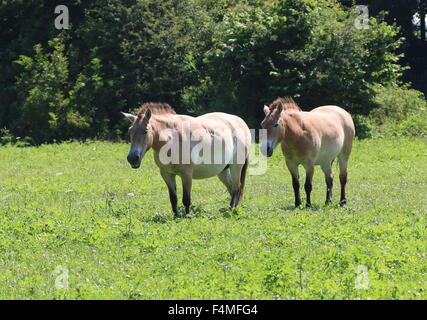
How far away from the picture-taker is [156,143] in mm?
12719

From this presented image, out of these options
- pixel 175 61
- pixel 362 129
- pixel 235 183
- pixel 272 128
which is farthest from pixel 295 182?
pixel 175 61

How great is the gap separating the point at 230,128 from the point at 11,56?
19.9m

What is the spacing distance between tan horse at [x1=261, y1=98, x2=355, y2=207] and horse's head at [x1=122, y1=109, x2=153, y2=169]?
220cm

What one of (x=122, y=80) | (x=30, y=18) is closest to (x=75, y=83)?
(x=122, y=80)

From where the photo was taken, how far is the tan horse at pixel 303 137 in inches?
539

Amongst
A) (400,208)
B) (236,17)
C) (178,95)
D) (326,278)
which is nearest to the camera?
(326,278)

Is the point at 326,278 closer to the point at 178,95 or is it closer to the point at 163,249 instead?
the point at 163,249

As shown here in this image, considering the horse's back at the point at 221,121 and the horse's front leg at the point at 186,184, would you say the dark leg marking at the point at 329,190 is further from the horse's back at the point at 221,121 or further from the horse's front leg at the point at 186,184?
the horse's front leg at the point at 186,184

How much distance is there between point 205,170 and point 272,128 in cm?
140

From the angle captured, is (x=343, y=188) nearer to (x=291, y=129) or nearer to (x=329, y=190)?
(x=329, y=190)

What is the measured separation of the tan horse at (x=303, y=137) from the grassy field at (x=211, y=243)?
2.30 ft

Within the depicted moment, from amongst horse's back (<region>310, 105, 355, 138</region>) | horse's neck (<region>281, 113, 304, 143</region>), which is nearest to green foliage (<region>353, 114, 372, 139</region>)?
horse's back (<region>310, 105, 355, 138</region>)

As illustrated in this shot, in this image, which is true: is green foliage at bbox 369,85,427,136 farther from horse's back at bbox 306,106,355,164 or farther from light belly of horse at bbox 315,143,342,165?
light belly of horse at bbox 315,143,342,165

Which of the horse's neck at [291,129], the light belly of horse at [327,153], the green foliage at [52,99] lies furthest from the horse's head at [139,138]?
the green foliage at [52,99]
